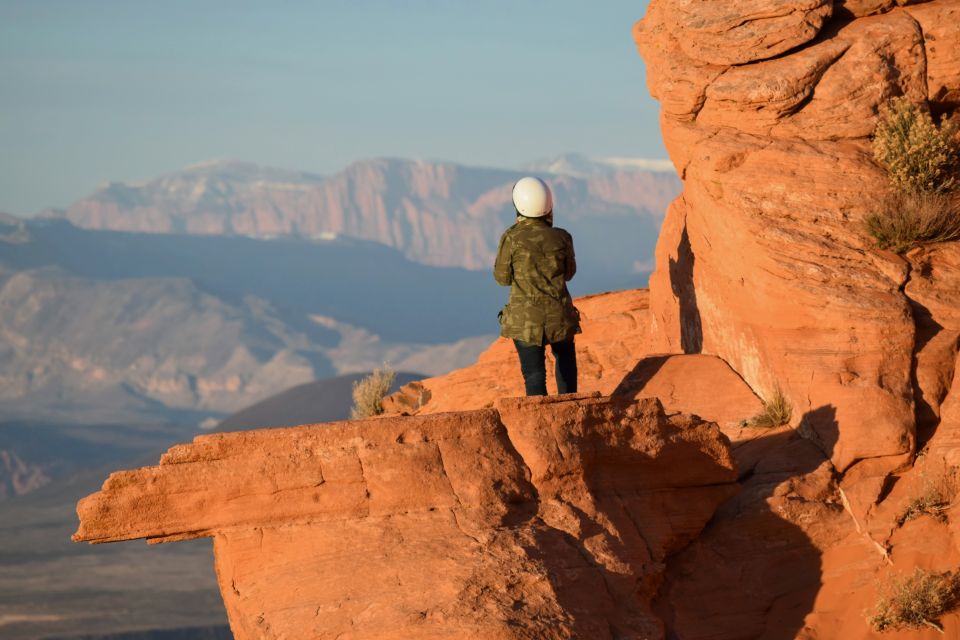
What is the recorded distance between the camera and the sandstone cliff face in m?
12.6

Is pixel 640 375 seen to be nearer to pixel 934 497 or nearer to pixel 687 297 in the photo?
pixel 687 297

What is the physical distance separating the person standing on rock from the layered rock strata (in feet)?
4.34

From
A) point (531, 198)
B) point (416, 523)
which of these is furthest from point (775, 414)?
point (416, 523)

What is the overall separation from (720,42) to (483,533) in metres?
7.49

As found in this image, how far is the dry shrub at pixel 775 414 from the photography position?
43.4 ft

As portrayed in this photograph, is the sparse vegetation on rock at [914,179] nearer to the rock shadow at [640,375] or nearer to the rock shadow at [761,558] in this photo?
the rock shadow at [761,558]

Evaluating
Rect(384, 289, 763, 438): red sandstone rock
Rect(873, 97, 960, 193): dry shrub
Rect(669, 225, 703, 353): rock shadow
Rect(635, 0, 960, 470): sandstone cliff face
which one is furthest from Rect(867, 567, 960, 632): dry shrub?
Rect(669, 225, 703, 353): rock shadow

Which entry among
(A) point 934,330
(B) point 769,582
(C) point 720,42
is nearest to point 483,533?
(B) point 769,582

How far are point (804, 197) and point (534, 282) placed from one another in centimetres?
342

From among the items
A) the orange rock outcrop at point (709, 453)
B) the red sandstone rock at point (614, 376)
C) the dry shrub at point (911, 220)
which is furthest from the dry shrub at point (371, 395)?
the dry shrub at point (911, 220)

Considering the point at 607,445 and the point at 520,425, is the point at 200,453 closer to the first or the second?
the point at 520,425

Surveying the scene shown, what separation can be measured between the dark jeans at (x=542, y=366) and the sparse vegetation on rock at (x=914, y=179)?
3.65 m

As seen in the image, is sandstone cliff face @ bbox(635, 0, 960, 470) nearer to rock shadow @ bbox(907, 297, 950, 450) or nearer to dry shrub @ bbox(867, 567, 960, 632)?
rock shadow @ bbox(907, 297, 950, 450)

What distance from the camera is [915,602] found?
10695mm
